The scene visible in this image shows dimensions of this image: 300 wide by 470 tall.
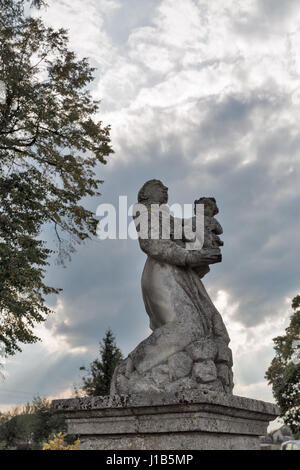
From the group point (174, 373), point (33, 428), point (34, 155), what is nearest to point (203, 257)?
point (174, 373)

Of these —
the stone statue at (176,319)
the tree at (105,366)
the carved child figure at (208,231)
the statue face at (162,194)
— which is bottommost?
the stone statue at (176,319)

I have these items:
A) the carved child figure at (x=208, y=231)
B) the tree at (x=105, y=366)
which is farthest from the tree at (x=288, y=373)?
the carved child figure at (x=208, y=231)

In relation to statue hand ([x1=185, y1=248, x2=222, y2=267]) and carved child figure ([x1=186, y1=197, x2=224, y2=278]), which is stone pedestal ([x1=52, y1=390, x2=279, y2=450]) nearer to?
statue hand ([x1=185, y1=248, x2=222, y2=267])

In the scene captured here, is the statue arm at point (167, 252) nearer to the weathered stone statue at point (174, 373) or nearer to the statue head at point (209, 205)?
the weathered stone statue at point (174, 373)

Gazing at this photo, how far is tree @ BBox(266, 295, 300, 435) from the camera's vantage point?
3155 centimetres

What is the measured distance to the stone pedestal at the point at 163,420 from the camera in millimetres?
4246

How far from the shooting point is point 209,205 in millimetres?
5766

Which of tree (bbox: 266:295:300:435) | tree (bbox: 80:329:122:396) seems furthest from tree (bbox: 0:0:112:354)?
tree (bbox: 266:295:300:435)

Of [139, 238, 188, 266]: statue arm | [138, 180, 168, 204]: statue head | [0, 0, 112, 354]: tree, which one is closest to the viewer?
[139, 238, 188, 266]: statue arm

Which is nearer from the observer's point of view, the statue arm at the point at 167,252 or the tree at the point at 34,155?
the statue arm at the point at 167,252

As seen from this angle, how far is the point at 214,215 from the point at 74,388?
99.5ft

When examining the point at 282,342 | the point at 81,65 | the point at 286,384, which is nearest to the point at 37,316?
the point at 81,65

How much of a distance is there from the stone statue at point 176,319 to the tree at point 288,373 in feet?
92.0

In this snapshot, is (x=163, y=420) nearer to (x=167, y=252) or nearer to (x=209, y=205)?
(x=167, y=252)
